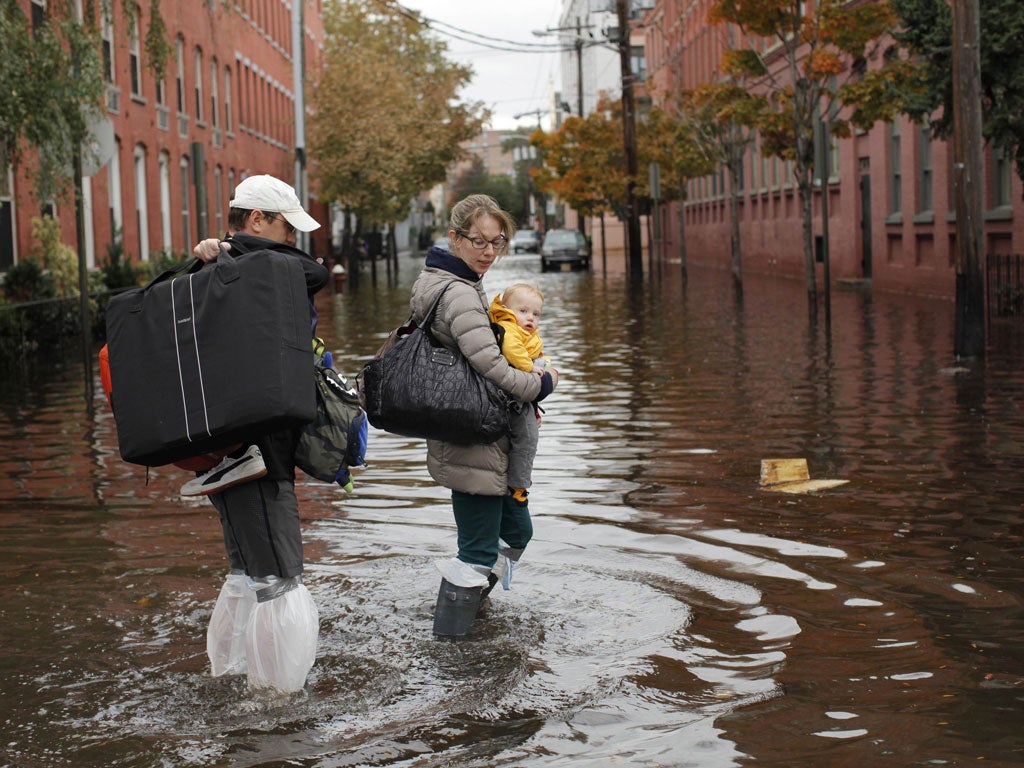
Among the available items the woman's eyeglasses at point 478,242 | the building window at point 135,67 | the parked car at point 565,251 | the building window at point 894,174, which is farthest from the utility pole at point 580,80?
the woman's eyeglasses at point 478,242

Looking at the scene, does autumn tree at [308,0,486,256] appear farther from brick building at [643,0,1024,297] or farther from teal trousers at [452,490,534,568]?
teal trousers at [452,490,534,568]

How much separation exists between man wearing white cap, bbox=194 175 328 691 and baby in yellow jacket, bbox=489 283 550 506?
2.74 ft

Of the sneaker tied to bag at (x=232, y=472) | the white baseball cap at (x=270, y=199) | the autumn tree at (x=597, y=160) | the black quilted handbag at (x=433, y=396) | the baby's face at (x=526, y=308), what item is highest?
the autumn tree at (x=597, y=160)

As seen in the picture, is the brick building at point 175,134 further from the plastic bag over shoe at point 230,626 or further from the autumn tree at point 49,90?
the plastic bag over shoe at point 230,626

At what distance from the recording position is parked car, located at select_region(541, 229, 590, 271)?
56094 millimetres

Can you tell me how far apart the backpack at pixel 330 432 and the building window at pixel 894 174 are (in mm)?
26308

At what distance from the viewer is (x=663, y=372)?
1588 cm

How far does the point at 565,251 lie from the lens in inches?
2213

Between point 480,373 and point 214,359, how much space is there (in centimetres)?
104

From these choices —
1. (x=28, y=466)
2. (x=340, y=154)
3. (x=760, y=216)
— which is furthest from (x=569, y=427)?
(x=340, y=154)

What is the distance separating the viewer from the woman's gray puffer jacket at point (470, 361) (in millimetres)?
5332

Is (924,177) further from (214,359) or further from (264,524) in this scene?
(214,359)

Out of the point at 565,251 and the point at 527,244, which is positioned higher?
the point at 527,244

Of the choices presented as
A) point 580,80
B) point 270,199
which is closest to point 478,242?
point 270,199
